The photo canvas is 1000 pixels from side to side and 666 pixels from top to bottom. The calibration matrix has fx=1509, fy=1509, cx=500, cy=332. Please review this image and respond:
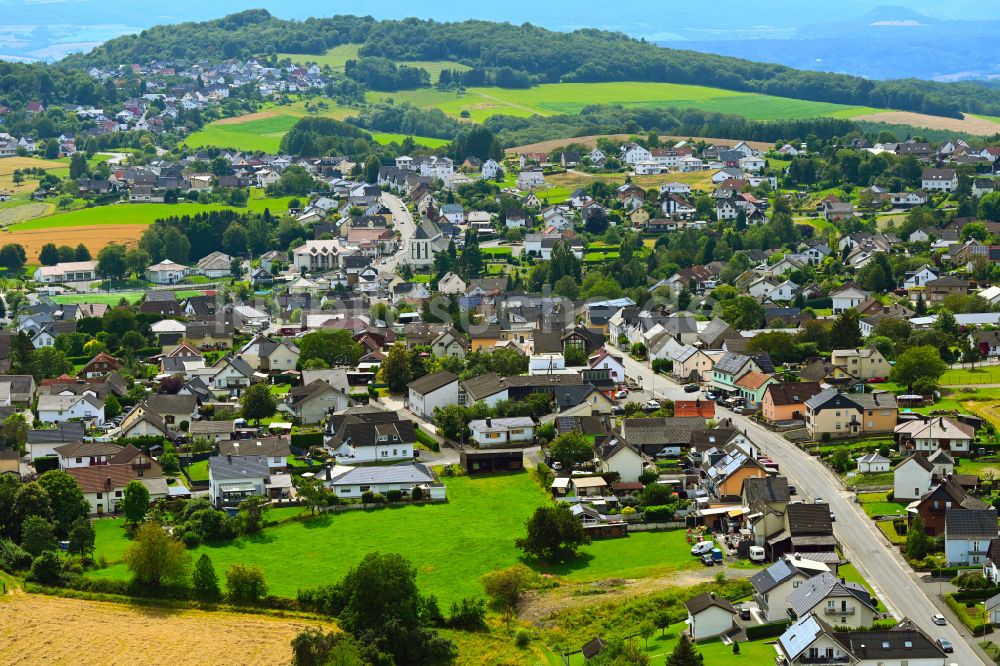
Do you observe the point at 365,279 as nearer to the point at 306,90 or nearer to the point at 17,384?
the point at 17,384

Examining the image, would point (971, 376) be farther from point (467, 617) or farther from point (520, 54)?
point (520, 54)

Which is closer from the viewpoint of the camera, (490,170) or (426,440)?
(426,440)

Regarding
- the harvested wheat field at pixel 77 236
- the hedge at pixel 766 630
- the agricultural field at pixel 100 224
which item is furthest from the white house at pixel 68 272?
the hedge at pixel 766 630

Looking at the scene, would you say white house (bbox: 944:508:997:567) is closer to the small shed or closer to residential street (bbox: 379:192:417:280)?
the small shed

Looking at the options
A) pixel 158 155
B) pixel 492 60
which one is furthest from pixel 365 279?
pixel 492 60

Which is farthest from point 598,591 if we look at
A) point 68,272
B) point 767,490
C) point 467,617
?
point 68,272

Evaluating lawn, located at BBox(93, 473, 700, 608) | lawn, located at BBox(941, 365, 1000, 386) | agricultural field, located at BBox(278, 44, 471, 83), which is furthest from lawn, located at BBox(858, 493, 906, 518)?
agricultural field, located at BBox(278, 44, 471, 83)
